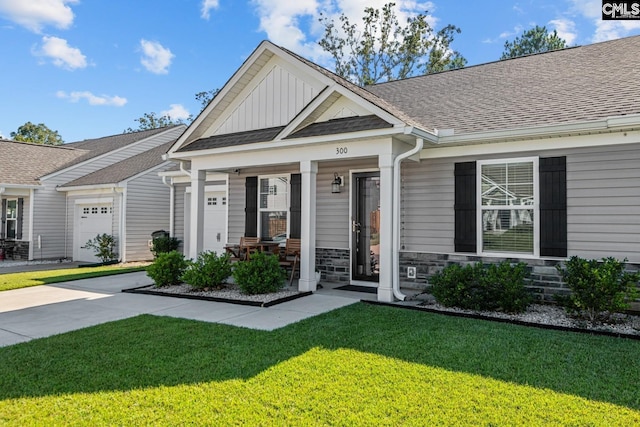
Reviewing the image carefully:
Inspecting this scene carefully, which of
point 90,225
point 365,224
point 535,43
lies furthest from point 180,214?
point 535,43

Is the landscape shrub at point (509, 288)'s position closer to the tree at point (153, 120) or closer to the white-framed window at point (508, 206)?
the white-framed window at point (508, 206)

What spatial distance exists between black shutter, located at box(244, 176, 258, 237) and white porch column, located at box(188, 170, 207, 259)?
114cm

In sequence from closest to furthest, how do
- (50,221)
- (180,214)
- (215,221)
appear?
1. (215,221)
2. (180,214)
3. (50,221)

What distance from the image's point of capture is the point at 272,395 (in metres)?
3.25

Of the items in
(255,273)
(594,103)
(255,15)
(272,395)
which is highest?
(255,15)

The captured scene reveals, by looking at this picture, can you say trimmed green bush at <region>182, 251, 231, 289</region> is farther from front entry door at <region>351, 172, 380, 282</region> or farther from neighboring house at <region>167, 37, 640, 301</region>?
front entry door at <region>351, 172, 380, 282</region>

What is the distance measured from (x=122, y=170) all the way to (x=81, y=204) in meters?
1.84

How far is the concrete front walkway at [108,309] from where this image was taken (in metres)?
5.39

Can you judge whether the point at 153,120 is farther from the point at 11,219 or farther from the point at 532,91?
the point at 532,91

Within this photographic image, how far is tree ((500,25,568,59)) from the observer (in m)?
27.5

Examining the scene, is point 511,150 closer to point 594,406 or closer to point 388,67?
point 594,406

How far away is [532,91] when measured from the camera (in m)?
7.64

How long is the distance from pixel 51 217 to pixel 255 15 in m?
10.3

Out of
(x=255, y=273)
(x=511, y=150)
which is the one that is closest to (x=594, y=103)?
(x=511, y=150)
